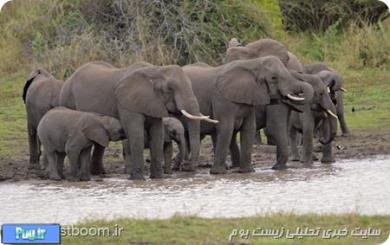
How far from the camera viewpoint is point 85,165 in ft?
49.5

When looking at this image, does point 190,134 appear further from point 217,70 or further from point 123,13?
point 123,13

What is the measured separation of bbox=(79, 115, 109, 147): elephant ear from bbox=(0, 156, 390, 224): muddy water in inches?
20.6

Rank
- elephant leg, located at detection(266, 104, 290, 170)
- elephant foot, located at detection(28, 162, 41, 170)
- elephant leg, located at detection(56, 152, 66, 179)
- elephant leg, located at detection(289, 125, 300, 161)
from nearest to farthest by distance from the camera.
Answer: elephant leg, located at detection(56, 152, 66, 179) → elephant leg, located at detection(266, 104, 290, 170) → elephant foot, located at detection(28, 162, 41, 170) → elephant leg, located at detection(289, 125, 300, 161)

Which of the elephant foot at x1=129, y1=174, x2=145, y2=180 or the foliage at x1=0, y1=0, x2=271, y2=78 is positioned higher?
the foliage at x1=0, y1=0, x2=271, y2=78

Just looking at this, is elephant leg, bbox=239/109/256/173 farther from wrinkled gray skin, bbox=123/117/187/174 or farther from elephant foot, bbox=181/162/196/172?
wrinkled gray skin, bbox=123/117/187/174

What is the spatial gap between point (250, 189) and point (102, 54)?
9.25 meters

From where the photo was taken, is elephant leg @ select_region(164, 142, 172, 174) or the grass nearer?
the grass

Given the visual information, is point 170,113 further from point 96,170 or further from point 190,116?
point 96,170

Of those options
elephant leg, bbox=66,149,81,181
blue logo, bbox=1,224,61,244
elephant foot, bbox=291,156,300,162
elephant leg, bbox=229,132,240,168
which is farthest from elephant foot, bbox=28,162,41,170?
blue logo, bbox=1,224,61,244

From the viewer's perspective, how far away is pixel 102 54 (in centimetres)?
2273

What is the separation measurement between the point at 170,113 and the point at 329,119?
2.38 meters

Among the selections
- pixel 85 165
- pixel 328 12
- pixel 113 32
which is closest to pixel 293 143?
pixel 85 165

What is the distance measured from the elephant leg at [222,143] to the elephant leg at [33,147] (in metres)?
2.53

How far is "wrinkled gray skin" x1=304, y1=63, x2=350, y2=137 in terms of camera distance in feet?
57.5
